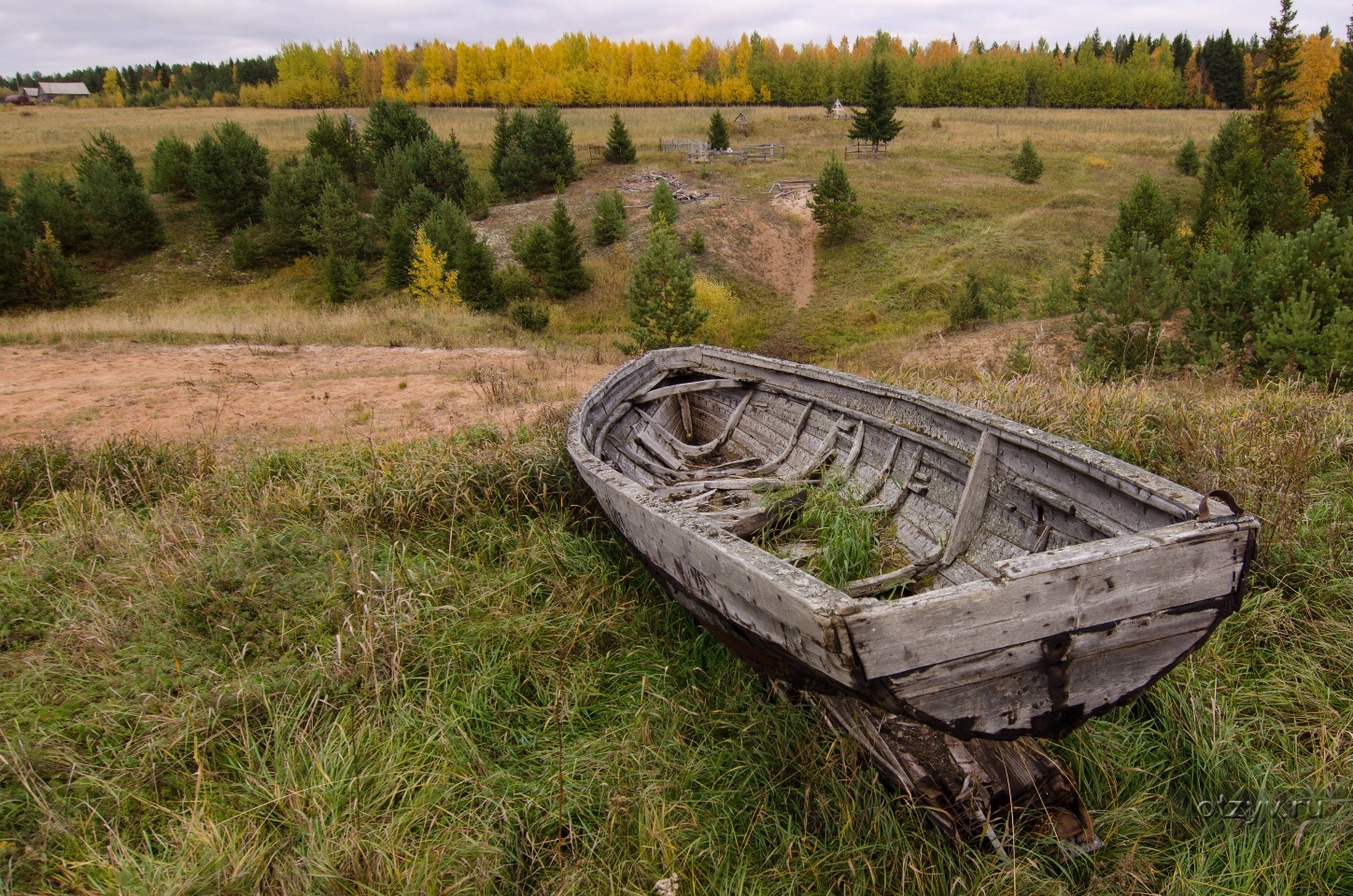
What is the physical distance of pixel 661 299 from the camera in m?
16.2

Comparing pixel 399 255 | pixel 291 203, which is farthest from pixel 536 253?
pixel 291 203

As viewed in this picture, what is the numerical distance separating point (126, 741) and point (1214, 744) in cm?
482

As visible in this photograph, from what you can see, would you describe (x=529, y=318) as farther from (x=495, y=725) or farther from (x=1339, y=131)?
(x=1339, y=131)

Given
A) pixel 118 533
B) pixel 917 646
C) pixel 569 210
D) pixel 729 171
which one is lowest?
pixel 118 533

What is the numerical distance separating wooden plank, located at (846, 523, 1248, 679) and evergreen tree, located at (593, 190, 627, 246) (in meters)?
25.5

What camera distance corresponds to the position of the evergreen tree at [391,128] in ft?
103

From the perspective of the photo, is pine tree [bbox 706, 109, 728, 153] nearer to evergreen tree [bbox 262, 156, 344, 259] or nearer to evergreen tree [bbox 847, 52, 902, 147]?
evergreen tree [bbox 847, 52, 902, 147]

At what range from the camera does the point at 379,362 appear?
42.9 ft

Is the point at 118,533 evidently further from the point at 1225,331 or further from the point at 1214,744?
the point at 1225,331

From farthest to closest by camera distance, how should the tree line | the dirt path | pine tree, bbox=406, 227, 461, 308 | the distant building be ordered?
the distant building, the tree line, pine tree, bbox=406, 227, 461, 308, the dirt path

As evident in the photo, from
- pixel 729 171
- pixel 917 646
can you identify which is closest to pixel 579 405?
pixel 917 646

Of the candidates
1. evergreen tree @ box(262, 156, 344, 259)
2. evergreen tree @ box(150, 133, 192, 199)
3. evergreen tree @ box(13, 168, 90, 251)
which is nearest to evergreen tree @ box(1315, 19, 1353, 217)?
evergreen tree @ box(262, 156, 344, 259)

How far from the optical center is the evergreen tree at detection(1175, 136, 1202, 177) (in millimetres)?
31867

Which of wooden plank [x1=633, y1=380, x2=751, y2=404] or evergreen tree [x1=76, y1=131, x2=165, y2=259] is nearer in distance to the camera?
wooden plank [x1=633, y1=380, x2=751, y2=404]
